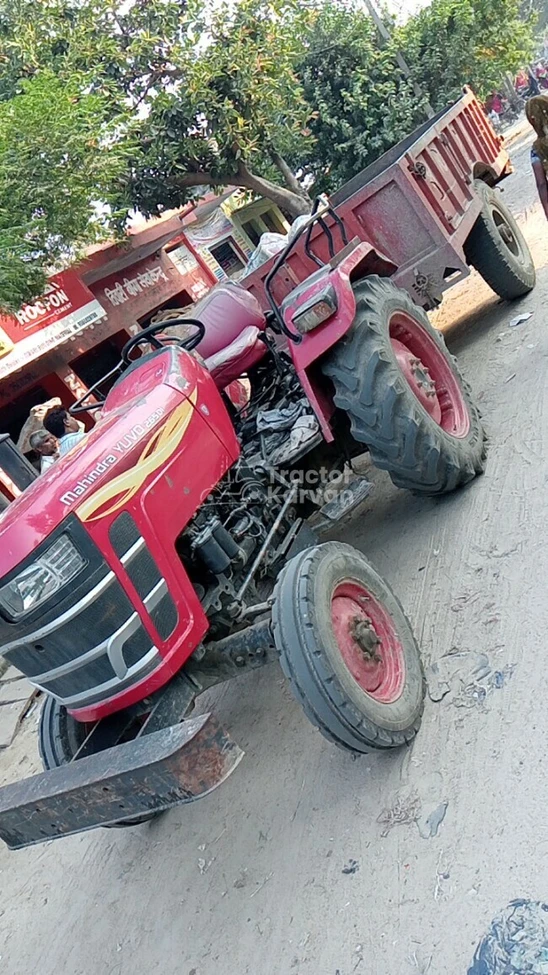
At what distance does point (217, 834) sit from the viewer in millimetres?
3279

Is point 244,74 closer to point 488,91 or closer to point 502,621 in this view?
point 488,91

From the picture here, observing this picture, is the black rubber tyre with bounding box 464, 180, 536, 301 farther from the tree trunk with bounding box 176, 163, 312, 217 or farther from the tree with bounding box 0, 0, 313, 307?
the tree trunk with bounding box 176, 163, 312, 217

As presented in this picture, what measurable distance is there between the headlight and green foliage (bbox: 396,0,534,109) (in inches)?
667

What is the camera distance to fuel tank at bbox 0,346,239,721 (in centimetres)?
261

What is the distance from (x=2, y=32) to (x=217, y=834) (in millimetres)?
12094

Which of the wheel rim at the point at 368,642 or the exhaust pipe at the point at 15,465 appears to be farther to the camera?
the exhaust pipe at the point at 15,465

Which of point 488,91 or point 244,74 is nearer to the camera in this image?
point 244,74

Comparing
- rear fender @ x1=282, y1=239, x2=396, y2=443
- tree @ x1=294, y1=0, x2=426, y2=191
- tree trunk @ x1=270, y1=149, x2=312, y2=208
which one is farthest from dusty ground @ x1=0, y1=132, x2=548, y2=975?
tree @ x1=294, y1=0, x2=426, y2=191

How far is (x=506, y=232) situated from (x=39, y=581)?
542cm

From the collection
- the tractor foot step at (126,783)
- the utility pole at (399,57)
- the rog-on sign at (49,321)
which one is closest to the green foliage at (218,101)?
the rog-on sign at (49,321)

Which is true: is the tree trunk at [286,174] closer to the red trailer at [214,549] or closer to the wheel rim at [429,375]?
the red trailer at [214,549]

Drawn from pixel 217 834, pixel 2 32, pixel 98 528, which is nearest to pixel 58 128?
pixel 2 32

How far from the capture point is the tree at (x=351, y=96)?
15328 millimetres

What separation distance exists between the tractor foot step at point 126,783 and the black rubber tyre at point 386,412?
1.83 meters
